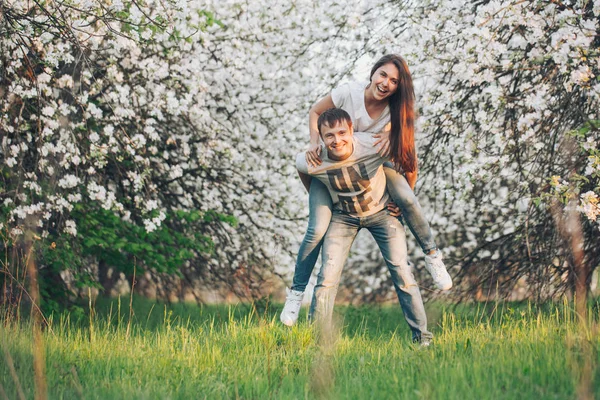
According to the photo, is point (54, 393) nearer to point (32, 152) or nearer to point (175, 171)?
point (32, 152)

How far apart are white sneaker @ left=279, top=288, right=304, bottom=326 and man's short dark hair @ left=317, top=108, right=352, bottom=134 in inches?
38.7

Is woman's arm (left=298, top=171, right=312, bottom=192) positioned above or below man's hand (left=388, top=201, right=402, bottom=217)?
above

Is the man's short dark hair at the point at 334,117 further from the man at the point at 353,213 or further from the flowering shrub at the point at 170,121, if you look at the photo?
the flowering shrub at the point at 170,121

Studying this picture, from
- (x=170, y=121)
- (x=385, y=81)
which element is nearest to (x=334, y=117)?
(x=385, y=81)

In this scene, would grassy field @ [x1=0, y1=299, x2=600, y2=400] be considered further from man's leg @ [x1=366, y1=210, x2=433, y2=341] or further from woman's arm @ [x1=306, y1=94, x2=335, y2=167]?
woman's arm @ [x1=306, y1=94, x2=335, y2=167]

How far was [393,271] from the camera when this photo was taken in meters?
4.10

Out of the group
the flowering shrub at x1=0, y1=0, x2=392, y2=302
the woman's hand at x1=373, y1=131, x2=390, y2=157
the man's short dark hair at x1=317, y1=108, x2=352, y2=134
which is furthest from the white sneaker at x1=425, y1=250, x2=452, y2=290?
the flowering shrub at x1=0, y1=0, x2=392, y2=302

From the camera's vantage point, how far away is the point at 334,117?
12.5 ft

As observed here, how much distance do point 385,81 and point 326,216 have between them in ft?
2.69

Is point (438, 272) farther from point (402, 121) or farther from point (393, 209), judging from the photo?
point (402, 121)

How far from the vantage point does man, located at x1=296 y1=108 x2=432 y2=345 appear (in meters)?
3.88

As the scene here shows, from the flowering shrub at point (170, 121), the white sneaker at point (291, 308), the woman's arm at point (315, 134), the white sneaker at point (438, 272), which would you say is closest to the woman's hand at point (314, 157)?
the woman's arm at point (315, 134)

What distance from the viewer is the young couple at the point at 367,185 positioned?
3902mm

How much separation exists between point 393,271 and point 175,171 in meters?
3.22
